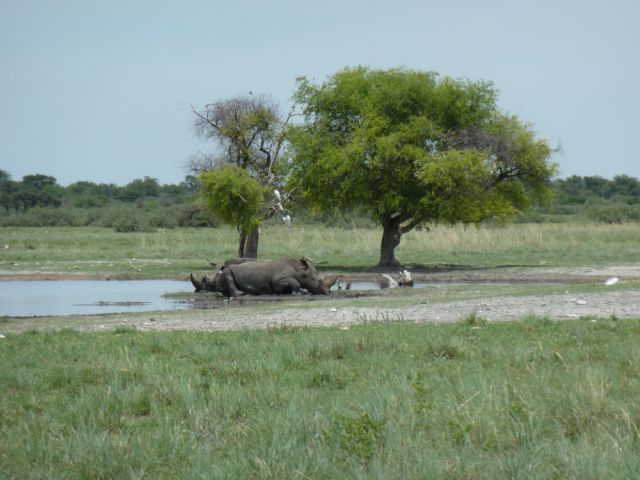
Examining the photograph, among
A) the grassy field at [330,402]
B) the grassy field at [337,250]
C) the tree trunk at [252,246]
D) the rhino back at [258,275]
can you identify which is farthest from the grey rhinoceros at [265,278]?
the grassy field at [330,402]

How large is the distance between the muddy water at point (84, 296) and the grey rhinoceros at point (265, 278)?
169 cm

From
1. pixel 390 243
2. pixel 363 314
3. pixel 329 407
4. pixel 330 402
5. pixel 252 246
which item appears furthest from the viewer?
pixel 252 246

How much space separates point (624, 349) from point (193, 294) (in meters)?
16.3

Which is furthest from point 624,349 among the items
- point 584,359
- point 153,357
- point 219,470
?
point 219,470

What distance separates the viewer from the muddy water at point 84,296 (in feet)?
75.5

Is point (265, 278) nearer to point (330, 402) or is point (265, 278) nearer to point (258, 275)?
point (258, 275)

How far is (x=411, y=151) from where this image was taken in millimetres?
33125

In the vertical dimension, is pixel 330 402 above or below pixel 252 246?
below

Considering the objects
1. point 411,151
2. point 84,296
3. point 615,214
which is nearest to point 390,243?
point 411,151

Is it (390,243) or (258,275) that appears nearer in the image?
(258,275)

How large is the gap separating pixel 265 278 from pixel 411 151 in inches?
343

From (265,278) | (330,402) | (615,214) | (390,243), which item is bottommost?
(330,402)

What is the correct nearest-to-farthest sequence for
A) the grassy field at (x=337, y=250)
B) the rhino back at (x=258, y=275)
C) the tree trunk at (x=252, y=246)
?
1. the rhino back at (x=258, y=275)
2. the grassy field at (x=337, y=250)
3. the tree trunk at (x=252, y=246)

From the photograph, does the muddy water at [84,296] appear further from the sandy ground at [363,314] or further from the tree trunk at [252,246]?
the tree trunk at [252,246]
